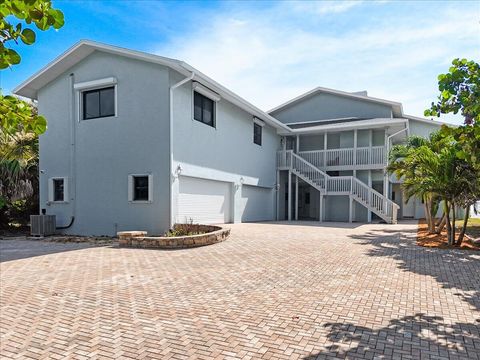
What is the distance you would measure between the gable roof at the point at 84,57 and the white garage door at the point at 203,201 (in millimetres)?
4048

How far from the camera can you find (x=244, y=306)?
481 cm

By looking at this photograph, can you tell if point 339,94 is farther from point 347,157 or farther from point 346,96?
point 347,157

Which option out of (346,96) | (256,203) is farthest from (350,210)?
(346,96)

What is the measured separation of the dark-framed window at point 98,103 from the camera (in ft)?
46.5

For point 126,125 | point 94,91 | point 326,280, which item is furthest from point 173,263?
point 94,91

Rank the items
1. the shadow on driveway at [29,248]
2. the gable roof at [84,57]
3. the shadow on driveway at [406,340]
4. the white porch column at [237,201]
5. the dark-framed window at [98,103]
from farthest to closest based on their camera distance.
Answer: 1. the white porch column at [237,201]
2. the dark-framed window at [98,103]
3. the gable roof at [84,57]
4. the shadow on driveway at [29,248]
5. the shadow on driveway at [406,340]

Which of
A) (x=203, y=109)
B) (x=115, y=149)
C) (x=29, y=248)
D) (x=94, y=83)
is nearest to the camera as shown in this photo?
(x=29, y=248)

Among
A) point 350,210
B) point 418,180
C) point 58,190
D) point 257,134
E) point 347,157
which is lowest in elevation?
point 350,210

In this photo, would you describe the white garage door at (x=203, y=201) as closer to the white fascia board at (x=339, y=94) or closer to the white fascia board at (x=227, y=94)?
the white fascia board at (x=227, y=94)

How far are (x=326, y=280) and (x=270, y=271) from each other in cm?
123

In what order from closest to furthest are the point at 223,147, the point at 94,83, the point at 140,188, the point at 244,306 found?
1. the point at 244,306
2. the point at 140,188
3. the point at 94,83
4. the point at 223,147

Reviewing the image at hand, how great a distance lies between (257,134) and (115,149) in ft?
30.0

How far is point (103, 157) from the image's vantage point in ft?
46.0

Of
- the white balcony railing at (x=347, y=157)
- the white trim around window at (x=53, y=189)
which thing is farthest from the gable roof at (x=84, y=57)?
the white balcony railing at (x=347, y=157)
